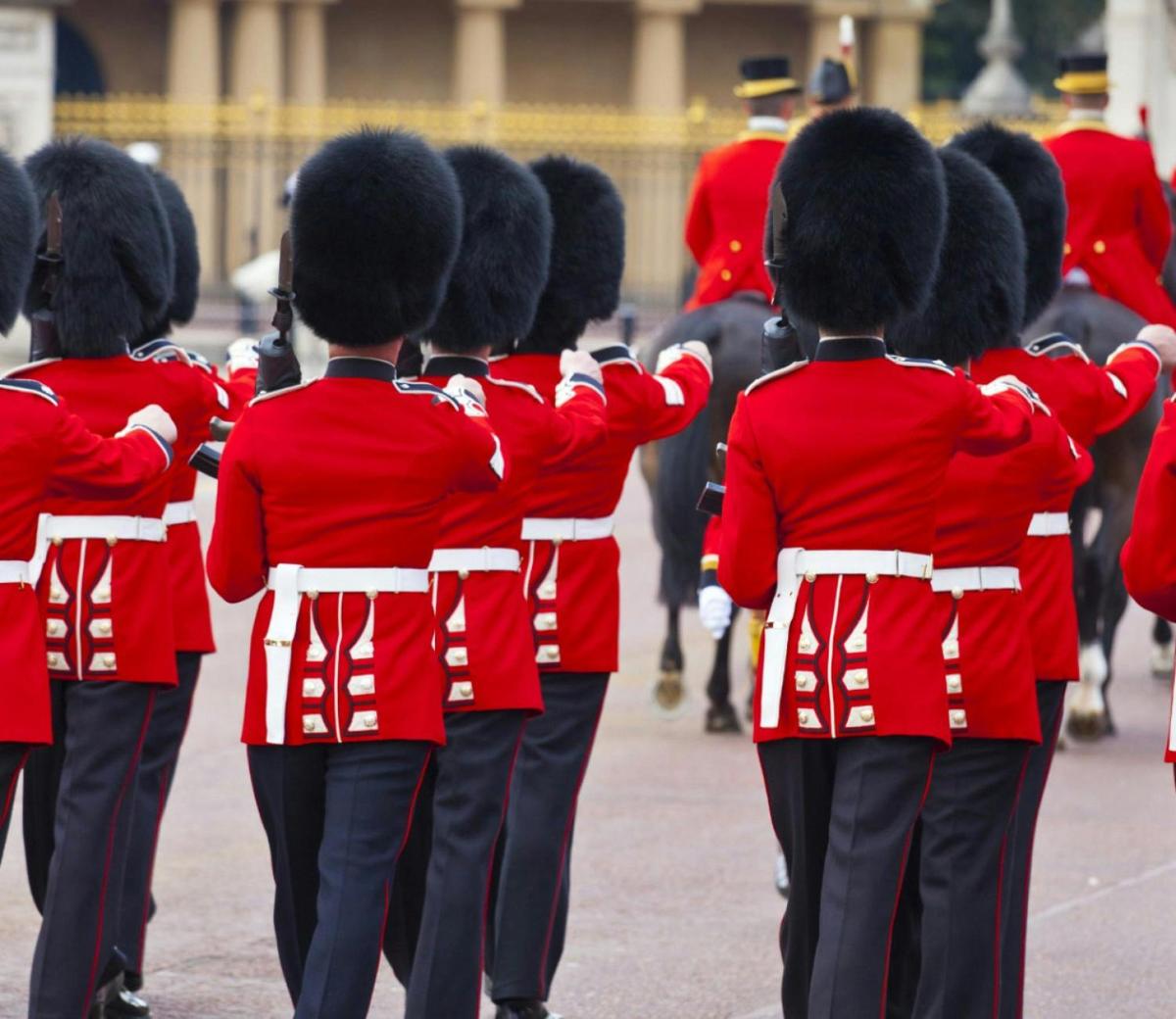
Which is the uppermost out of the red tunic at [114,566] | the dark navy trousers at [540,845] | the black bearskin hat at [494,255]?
the black bearskin hat at [494,255]

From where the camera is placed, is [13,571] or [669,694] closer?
[13,571]

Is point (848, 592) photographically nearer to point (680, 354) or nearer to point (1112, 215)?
point (680, 354)

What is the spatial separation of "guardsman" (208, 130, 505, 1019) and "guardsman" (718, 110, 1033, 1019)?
0.48 m

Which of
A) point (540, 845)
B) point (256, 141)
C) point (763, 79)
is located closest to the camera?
point (540, 845)

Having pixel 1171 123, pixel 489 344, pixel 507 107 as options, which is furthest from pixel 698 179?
pixel 507 107

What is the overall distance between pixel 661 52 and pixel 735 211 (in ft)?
80.0

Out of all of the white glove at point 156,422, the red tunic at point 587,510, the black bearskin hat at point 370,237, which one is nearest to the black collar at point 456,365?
the red tunic at point 587,510

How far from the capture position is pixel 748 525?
4297 mm

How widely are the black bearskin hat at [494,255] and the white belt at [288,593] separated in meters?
0.83

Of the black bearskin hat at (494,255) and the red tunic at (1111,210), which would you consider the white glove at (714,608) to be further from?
the red tunic at (1111,210)

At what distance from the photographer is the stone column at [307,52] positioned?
31.7 m

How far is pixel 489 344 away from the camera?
16.8 ft

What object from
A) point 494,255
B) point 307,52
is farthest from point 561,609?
point 307,52

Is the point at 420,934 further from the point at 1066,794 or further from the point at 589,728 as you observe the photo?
the point at 1066,794
